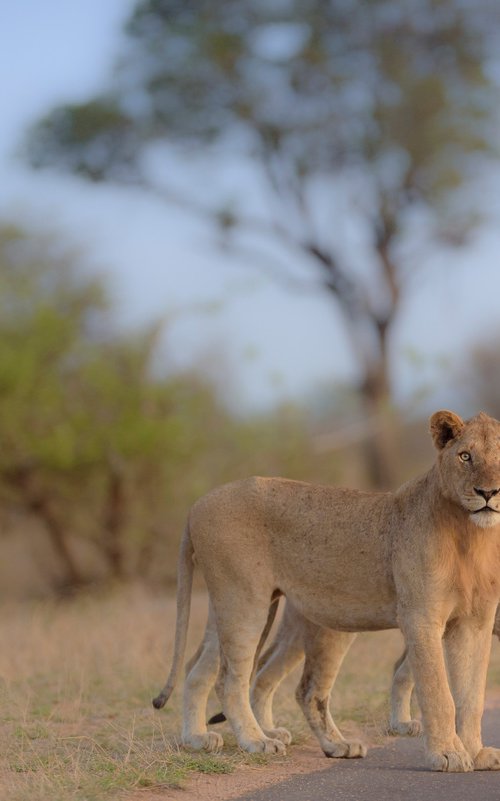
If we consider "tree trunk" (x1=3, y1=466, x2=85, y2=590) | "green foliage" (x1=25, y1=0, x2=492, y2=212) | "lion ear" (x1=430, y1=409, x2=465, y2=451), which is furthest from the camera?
"green foliage" (x1=25, y1=0, x2=492, y2=212)

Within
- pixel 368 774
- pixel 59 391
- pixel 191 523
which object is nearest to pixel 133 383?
pixel 59 391

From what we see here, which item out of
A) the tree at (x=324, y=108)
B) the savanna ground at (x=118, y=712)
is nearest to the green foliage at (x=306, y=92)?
the tree at (x=324, y=108)

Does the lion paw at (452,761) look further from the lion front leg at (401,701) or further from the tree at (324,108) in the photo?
the tree at (324,108)

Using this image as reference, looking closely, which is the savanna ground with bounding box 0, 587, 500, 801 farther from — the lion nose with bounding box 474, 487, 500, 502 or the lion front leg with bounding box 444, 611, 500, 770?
the lion nose with bounding box 474, 487, 500, 502

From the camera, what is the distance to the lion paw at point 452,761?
5.61m

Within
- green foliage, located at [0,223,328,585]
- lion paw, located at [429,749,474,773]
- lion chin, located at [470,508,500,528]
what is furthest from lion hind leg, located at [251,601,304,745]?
green foliage, located at [0,223,328,585]

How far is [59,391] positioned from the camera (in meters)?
15.9

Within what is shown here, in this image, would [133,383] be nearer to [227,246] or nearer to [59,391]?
[59,391]

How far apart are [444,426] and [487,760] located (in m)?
1.50

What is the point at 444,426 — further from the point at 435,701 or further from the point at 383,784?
the point at 383,784

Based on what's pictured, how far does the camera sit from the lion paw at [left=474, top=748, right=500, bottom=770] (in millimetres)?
5680

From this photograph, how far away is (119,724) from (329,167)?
18.3m

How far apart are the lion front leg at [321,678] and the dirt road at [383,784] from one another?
0.23 m

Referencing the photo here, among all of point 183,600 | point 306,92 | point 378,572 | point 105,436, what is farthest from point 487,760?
point 306,92
